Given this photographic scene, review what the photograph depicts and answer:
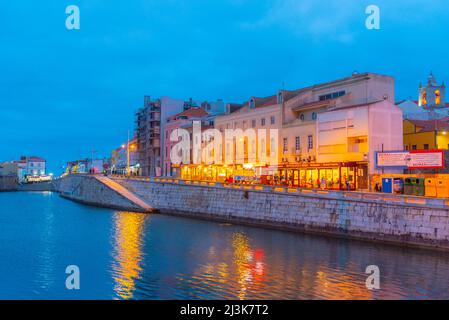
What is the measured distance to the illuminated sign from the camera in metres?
37.7

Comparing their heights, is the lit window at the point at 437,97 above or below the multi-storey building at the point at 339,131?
above

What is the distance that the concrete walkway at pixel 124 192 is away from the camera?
2467 inches

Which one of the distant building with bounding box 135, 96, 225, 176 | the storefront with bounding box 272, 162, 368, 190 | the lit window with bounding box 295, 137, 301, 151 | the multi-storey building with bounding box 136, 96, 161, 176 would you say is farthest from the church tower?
the storefront with bounding box 272, 162, 368, 190

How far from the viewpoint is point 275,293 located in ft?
70.7

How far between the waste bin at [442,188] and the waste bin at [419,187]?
1.24 m

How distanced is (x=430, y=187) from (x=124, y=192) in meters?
45.0

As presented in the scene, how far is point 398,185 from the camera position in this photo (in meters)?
38.9

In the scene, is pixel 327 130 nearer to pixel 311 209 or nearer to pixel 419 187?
pixel 311 209

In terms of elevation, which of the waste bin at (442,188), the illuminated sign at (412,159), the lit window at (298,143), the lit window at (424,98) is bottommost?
the waste bin at (442,188)

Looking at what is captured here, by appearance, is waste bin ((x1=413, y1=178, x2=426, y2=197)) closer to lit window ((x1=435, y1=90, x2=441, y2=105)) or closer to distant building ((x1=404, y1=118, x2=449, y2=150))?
distant building ((x1=404, y1=118, x2=449, y2=150))

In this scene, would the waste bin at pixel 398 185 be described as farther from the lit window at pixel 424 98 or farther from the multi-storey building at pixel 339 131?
the lit window at pixel 424 98

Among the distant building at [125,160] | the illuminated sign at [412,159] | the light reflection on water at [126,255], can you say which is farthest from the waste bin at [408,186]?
the distant building at [125,160]

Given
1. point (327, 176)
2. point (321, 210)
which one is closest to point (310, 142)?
point (327, 176)

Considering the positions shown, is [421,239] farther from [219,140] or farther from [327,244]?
[219,140]
